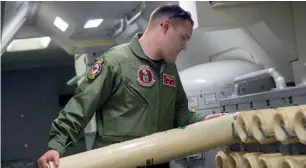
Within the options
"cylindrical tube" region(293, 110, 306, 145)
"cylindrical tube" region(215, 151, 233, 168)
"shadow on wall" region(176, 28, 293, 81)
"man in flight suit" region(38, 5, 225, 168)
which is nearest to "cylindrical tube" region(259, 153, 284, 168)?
"cylindrical tube" region(293, 110, 306, 145)

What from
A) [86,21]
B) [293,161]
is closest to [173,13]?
[293,161]

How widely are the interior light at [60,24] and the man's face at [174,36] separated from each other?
216cm

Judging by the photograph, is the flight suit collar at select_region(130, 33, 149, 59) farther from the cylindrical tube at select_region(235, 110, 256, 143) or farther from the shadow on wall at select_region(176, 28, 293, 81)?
the shadow on wall at select_region(176, 28, 293, 81)

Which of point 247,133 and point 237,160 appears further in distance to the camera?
point 237,160

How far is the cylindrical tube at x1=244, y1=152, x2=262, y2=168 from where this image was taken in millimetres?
1471

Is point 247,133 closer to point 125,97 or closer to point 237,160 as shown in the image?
point 237,160

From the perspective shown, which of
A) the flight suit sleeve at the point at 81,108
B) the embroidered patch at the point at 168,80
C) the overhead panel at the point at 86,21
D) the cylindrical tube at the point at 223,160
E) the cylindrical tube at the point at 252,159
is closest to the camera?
the cylindrical tube at the point at 252,159

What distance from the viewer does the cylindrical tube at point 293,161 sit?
129 centimetres

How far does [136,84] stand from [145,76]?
5 centimetres

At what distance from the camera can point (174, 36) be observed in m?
1.75

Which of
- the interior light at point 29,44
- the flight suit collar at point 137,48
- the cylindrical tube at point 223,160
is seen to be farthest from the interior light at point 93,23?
the cylindrical tube at point 223,160

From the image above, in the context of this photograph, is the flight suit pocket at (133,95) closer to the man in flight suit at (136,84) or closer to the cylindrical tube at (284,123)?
the man in flight suit at (136,84)

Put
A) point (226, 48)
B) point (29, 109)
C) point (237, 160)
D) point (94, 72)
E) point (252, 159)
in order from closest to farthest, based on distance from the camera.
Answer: point (252, 159)
point (237, 160)
point (94, 72)
point (226, 48)
point (29, 109)

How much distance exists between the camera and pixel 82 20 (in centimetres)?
370
